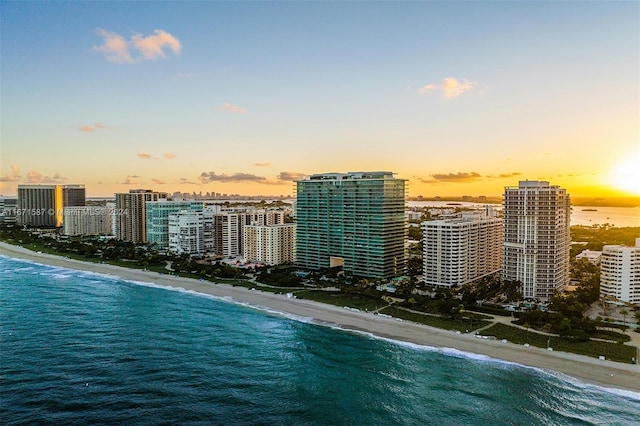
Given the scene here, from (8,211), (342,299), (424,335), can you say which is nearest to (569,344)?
(424,335)

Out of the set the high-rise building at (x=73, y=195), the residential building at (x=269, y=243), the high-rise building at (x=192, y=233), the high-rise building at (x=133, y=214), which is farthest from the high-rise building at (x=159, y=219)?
the high-rise building at (x=73, y=195)

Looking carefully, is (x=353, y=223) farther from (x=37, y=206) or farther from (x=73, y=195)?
(x=73, y=195)

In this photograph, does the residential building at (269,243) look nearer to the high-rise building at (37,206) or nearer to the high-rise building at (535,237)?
the high-rise building at (535,237)

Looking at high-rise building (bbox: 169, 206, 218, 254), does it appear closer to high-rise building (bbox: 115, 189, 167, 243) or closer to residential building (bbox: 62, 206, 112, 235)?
high-rise building (bbox: 115, 189, 167, 243)

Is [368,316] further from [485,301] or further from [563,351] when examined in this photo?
[563,351]

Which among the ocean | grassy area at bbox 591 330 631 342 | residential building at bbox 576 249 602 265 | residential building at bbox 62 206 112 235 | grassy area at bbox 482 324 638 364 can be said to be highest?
residential building at bbox 62 206 112 235

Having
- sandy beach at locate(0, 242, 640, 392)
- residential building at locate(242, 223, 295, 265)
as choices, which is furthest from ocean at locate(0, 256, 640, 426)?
residential building at locate(242, 223, 295, 265)

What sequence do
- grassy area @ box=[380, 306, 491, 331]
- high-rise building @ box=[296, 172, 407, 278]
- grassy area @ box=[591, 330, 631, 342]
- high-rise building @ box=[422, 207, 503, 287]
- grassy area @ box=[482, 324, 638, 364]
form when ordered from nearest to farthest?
grassy area @ box=[482, 324, 638, 364] < grassy area @ box=[591, 330, 631, 342] < grassy area @ box=[380, 306, 491, 331] < high-rise building @ box=[422, 207, 503, 287] < high-rise building @ box=[296, 172, 407, 278]
